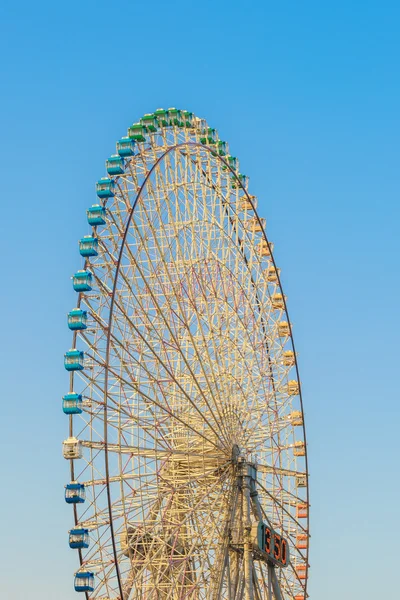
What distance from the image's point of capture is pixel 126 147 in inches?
1982

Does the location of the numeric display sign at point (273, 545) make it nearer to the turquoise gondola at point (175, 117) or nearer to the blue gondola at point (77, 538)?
the blue gondola at point (77, 538)

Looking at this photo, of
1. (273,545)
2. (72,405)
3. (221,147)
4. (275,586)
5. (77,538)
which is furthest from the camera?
(221,147)

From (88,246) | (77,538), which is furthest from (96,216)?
(77,538)

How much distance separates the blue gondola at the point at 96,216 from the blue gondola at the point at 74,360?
4958mm

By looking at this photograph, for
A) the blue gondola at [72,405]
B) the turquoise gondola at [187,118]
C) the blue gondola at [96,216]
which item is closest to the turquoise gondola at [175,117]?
the turquoise gondola at [187,118]

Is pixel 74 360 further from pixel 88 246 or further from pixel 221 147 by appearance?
pixel 221 147

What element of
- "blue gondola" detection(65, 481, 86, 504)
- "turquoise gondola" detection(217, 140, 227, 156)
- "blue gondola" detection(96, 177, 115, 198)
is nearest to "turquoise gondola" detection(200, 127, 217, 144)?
"turquoise gondola" detection(217, 140, 227, 156)

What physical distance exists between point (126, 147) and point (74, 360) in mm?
9305

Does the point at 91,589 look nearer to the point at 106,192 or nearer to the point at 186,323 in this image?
the point at 186,323

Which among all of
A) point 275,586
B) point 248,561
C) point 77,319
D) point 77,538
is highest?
point 77,319

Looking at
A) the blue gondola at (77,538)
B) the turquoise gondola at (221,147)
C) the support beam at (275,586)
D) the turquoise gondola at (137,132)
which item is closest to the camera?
the blue gondola at (77,538)

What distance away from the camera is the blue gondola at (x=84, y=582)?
45312 millimetres

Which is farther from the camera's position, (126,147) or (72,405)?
(126,147)

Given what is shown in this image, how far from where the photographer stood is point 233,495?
52219mm
